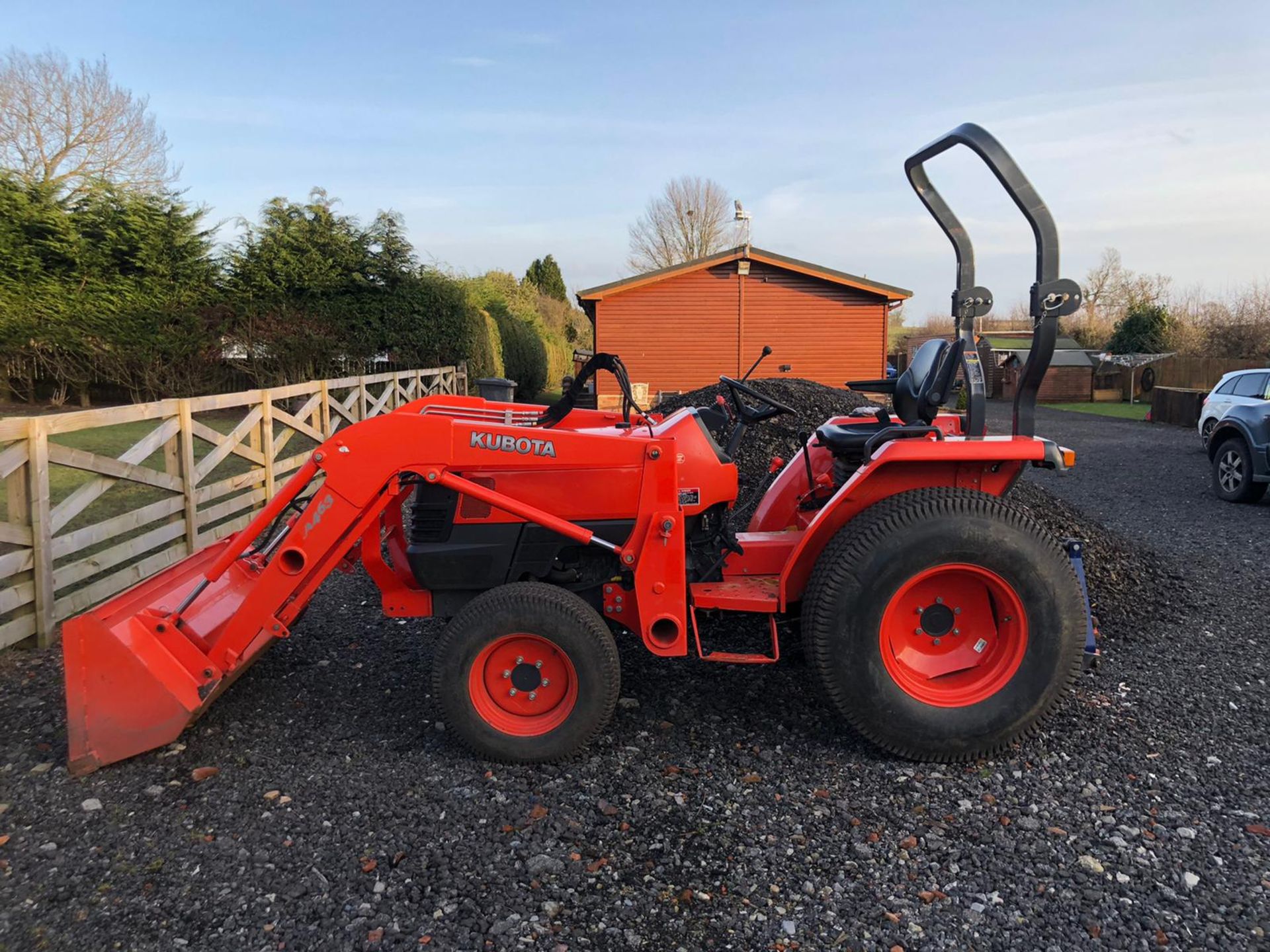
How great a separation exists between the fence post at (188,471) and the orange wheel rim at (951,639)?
4.84 m

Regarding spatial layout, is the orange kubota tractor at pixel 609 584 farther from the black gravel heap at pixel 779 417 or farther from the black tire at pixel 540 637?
the black gravel heap at pixel 779 417

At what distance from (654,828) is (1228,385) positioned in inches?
472

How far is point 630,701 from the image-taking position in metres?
3.81

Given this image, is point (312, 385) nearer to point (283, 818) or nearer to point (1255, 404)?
point (283, 818)

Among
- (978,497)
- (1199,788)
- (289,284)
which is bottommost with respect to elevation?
(1199,788)

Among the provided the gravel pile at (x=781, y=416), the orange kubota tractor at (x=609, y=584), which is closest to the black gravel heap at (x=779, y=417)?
the gravel pile at (x=781, y=416)

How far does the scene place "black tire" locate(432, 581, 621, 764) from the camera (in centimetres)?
313

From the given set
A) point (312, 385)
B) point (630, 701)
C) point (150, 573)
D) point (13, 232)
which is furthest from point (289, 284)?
point (630, 701)

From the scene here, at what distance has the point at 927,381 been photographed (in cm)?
384

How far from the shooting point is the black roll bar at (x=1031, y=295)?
3082 mm

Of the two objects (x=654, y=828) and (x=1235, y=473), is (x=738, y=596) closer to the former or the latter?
(x=654, y=828)

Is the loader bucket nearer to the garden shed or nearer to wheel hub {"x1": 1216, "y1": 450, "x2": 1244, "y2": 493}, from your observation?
wheel hub {"x1": 1216, "y1": 450, "x2": 1244, "y2": 493}

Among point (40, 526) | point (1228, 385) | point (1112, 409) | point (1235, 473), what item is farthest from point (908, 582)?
point (1112, 409)

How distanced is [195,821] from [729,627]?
276 centimetres
